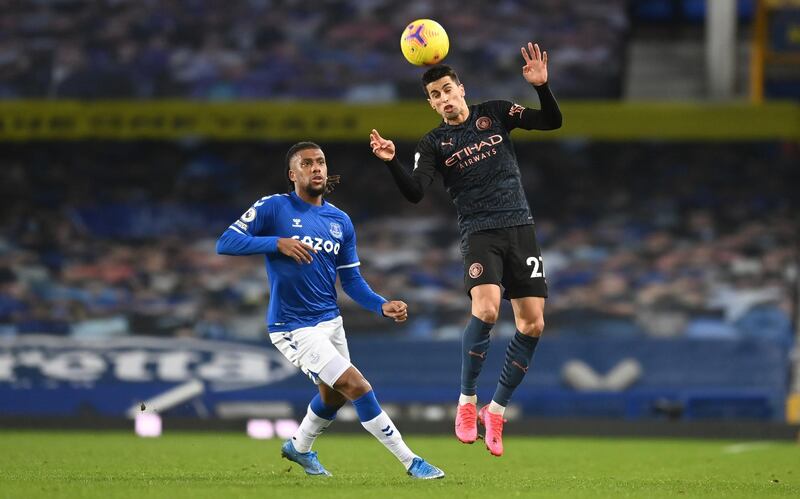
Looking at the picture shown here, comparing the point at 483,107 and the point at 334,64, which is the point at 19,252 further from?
the point at 483,107

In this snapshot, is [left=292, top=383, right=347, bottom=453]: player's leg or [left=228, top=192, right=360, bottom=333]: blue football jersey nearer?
[left=228, top=192, right=360, bottom=333]: blue football jersey

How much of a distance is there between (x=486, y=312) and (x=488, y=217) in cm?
76

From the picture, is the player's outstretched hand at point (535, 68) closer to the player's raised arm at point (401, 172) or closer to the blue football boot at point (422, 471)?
the player's raised arm at point (401, 172)

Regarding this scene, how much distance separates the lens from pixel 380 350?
21469mm

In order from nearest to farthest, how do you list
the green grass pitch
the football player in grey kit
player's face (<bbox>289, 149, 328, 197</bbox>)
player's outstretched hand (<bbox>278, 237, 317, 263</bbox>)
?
the green grass pitch
player's outstretched hand (<bbox>278, 237, 317, 263</bbox>)
player's face (<bbox>289, 149, 328, 197</bbox>)
the football player in grey kit

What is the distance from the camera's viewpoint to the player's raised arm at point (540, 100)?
31.3 ft

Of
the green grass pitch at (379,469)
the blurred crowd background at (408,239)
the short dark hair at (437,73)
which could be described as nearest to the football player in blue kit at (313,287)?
the green grass pitch at (379,469)

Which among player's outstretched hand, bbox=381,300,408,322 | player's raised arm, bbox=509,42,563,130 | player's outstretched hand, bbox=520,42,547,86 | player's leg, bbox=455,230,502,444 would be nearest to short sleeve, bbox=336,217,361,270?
player's outstretched hand, bbox=381,300,408,322

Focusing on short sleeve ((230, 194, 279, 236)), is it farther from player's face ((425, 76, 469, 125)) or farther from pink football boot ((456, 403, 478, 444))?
pink football boot ((456, 403, 478, 444))

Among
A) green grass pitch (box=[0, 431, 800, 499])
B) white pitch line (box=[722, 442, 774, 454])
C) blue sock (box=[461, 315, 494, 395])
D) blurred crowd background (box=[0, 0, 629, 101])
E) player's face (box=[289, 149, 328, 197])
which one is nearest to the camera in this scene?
green grass pitch (box=[0, 431, 800, 499])

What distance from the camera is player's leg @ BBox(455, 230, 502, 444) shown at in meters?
9.64

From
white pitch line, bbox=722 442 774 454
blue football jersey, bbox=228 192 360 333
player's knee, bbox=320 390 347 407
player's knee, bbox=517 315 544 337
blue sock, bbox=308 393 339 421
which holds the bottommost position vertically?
white pitch line, bbox=722 442 774 454

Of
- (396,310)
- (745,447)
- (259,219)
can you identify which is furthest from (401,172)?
(745,447)

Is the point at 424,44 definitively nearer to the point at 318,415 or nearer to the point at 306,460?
the point at 318,415
